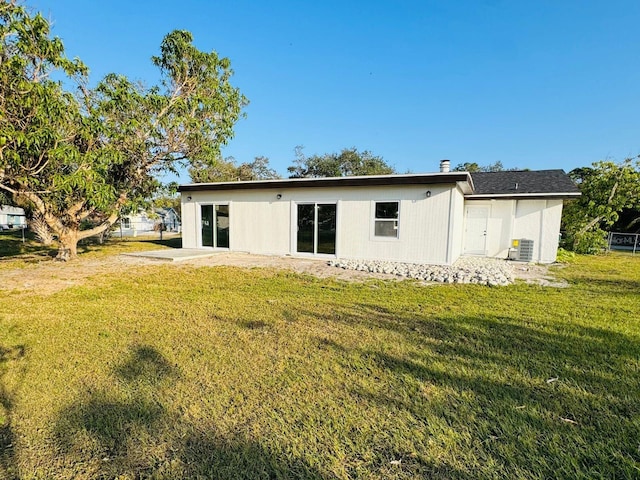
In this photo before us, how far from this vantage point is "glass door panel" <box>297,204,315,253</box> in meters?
10.4

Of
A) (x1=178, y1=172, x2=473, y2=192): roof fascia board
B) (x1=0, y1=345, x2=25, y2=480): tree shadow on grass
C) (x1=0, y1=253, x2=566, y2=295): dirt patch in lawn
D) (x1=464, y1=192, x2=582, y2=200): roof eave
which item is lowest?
(x1=0, y1=253, x2=566, y2=295): dirt patch in lawn

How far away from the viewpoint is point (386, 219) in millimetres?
9453

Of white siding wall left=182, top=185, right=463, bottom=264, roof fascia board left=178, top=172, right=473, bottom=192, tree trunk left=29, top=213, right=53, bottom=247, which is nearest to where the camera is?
roof fascia board left=178, top=172, right=473, bottom=192

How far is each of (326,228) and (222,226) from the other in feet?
14.1

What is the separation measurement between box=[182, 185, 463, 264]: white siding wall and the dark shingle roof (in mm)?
2083

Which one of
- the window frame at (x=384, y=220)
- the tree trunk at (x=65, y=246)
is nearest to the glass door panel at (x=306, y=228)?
the window frame at (x=384, y=220)

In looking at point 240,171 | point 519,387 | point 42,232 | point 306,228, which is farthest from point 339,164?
point 519,387

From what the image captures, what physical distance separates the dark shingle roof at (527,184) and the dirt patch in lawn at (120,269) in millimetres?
→ 2777

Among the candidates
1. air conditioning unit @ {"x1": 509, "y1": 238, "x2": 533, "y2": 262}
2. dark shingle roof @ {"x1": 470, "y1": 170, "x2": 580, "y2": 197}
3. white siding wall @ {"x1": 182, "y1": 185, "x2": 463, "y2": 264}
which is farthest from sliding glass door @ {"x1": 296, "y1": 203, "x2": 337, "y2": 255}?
air conditioning unit @ {"x1": 509, "y1": 238, "x2": 533, "y2": 262}

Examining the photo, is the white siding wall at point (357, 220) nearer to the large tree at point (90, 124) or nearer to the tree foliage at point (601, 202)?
the large tree at point (90, 124)

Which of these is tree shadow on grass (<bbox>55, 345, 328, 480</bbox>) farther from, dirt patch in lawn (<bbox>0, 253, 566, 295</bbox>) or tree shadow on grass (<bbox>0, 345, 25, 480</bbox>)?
dirt patch in lawn (<bbox>0, 253, 566, 295</bbox>)

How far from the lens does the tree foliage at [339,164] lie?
28.8 metres

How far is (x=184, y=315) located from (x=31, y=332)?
1650 mm

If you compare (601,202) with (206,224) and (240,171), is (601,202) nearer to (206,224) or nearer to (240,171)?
(206,224)
